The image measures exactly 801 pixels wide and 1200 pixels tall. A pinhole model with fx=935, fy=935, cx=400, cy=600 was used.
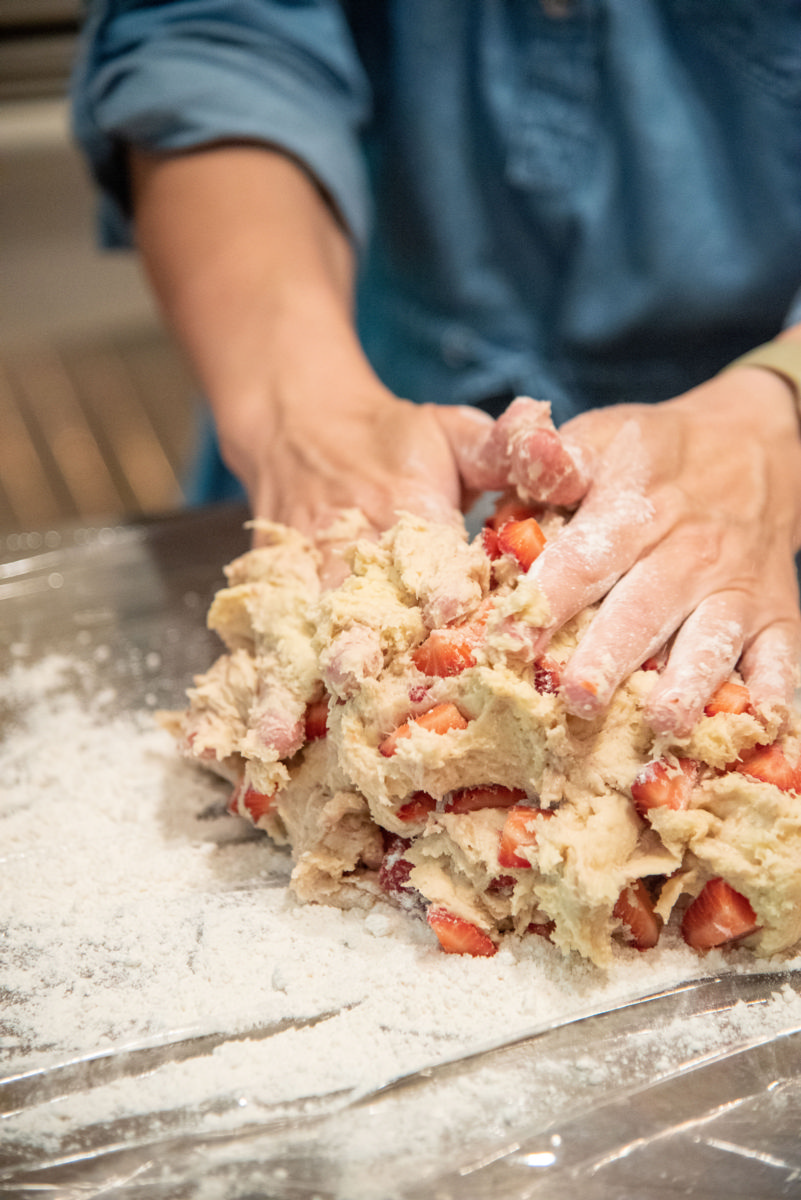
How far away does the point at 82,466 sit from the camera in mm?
3564

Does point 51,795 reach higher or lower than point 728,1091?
higher

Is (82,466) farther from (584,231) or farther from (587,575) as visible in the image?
(587,575)

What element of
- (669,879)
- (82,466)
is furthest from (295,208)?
(82,466)

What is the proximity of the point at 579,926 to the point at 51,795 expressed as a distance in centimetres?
79

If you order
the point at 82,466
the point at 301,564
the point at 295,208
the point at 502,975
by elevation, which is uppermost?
the point at 295,208

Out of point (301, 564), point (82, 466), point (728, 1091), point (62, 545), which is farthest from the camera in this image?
point (82, 466)

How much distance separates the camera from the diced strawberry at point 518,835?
104cm

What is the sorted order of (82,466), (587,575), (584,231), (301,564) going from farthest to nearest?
(82,466) < (584,231) < (301,564) < (587,575)

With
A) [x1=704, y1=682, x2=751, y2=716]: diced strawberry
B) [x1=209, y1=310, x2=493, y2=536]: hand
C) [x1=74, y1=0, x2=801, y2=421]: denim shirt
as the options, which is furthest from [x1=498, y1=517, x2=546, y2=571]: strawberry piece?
[x1=74, y1=0, x2=801, y2=421]: denim shirt

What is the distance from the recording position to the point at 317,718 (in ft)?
3.89

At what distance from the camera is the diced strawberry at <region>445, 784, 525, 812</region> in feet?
3.63

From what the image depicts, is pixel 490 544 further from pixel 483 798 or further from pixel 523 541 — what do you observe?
pixel 483 798

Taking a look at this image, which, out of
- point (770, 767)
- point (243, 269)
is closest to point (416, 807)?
point (770, 767)

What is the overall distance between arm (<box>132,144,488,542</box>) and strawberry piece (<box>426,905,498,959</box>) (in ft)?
1.69
